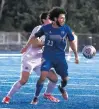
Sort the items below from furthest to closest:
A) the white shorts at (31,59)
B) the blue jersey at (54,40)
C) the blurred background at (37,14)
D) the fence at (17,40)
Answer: the blurred background at (37,14), the fence at (17,40), the white shorts at (31,59), the blue jersey at (54,40)

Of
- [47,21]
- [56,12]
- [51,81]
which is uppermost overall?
[56,12]

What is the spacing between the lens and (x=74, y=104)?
9328mm

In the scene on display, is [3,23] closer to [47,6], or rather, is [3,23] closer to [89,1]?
[47,6]

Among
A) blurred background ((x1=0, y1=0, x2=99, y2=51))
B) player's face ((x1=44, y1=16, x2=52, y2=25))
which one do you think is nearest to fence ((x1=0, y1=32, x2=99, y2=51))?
blurred background ((x1=0, y1=0, x2=99, y2=51))

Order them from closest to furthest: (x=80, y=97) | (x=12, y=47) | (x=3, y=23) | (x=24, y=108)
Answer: (x=24, y=108)
(x=80, y=97)
(x=12, y=47)
(x=3, y=23)

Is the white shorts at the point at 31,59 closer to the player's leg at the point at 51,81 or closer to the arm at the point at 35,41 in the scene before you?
the arm at the point at 35,41

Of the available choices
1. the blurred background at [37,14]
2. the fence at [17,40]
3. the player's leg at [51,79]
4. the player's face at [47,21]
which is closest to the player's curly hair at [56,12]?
the player's face at [47,21]

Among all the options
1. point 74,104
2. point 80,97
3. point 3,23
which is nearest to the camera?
point 74,104

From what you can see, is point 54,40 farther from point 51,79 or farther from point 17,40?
point 17,40

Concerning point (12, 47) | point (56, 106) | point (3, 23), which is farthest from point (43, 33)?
point (3, 23)

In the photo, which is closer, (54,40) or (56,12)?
(54,40)

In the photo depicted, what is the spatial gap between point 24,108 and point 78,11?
46.7 meters

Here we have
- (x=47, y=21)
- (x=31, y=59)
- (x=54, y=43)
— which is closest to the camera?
(x=54, y=43)

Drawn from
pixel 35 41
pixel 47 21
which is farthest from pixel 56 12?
pixel 35 41
